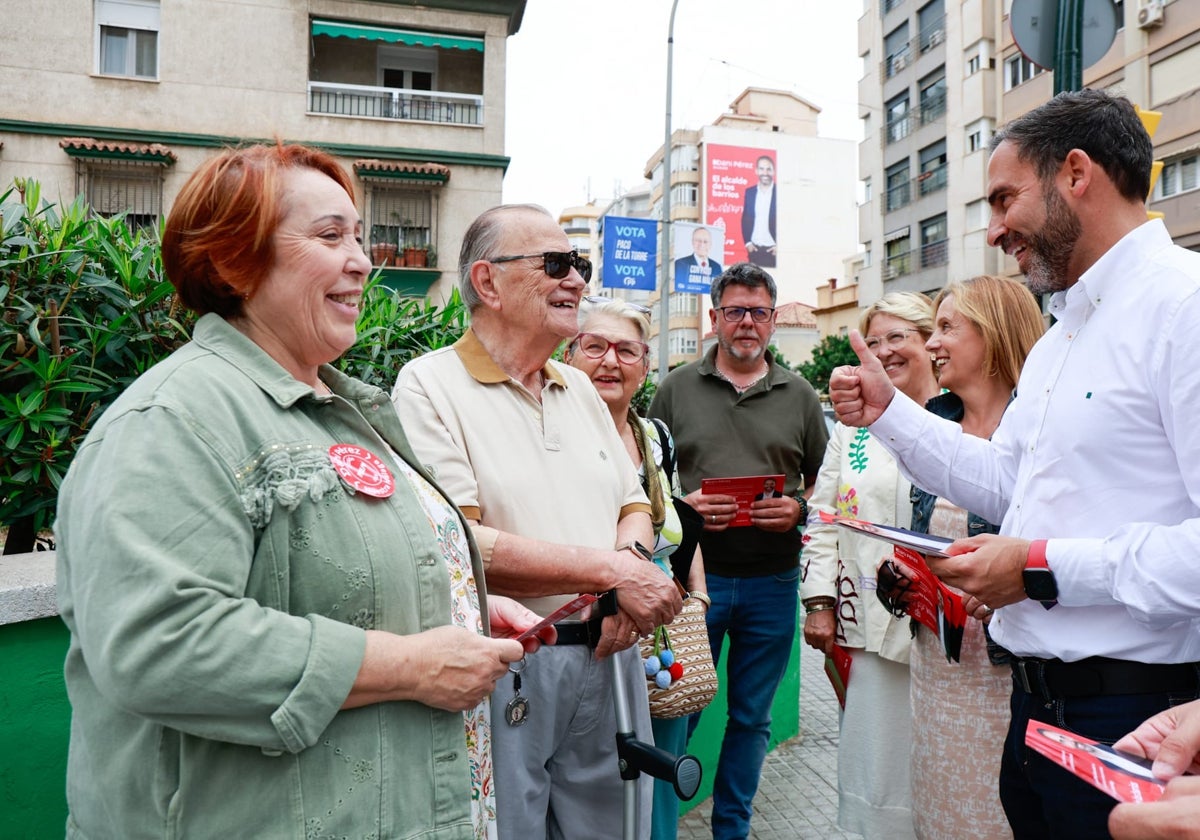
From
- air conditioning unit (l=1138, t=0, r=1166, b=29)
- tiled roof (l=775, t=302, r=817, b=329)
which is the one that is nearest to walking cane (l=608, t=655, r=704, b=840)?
air conditioning unit (l=1138, t=0, r=1166, b=29)

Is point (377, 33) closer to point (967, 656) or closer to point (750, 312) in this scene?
point (750, 312)

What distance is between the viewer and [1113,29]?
507cm

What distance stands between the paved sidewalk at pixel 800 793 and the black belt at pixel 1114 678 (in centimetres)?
247

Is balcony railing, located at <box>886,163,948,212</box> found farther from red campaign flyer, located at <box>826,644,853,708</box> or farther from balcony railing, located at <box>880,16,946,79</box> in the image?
red campaign flyer, located at <box>826,644,853,708</box>

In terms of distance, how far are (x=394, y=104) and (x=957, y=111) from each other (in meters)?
22.8

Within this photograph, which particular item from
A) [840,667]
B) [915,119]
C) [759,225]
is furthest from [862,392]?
[759,225]

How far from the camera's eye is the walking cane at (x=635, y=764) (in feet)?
6.33

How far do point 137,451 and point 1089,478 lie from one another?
190cm

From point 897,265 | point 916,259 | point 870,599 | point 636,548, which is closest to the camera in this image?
point 636,548

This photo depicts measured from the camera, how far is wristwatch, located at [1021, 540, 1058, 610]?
187 centimetres

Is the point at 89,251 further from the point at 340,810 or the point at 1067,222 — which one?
the point at 1067,222

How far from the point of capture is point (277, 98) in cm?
1970

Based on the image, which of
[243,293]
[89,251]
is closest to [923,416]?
[243,293]

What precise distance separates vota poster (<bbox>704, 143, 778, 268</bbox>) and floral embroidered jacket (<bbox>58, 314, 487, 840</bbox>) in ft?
143
